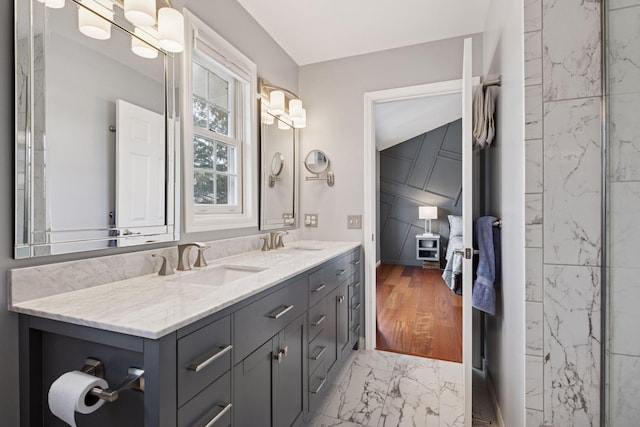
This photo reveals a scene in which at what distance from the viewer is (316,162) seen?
109 inches

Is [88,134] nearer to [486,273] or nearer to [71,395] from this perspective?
[71,395]

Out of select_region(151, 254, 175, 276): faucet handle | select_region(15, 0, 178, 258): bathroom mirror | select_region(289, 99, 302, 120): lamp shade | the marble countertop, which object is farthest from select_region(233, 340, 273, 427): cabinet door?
select_region(289, 99, 302, 120): lamp shade

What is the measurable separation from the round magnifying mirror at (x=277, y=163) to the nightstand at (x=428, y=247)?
4106 mm

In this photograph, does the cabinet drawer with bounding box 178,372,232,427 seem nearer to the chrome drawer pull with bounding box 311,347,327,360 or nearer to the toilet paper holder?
the toilet paper holder

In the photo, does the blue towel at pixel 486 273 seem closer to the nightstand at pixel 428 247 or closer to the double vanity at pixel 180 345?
the double vanity at pixel 180 345

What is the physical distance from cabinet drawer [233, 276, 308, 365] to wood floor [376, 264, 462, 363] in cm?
154

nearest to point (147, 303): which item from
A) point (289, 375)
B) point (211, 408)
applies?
point (211, 408)

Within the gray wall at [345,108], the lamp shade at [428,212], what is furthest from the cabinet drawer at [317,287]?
the lamp shade at [428,212]

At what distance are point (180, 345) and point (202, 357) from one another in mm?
105

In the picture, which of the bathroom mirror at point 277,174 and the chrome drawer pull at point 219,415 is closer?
the chrome drawer pull at point 219,415

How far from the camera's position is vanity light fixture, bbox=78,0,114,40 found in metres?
1.12

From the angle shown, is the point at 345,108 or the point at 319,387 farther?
the point at 345,108

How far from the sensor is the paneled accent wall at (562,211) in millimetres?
1053

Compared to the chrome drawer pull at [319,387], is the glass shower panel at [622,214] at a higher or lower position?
higher
